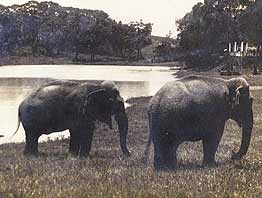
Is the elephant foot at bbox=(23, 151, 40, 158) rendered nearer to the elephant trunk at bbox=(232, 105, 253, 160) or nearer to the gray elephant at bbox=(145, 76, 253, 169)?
the gray elephant at bbox=(145, 76, 253, 169)

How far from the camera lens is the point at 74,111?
16938 millimetres

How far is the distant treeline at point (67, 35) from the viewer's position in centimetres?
17288

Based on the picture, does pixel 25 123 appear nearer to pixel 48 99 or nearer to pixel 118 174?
pixel 48 99

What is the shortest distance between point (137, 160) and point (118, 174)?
3677 millimetres

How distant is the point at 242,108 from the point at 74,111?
4.98 metres

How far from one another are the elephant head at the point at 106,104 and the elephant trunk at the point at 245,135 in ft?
11.8

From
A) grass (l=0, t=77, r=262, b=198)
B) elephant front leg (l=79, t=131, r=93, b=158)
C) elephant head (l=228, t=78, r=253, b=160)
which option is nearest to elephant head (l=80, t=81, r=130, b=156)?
elephant front leg (l=79, t=131, r=93, b=158)

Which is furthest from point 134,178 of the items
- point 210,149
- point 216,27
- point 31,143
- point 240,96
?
point 216,27

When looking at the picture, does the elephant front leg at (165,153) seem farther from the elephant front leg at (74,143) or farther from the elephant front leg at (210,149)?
the elephant front leg at (74,143)

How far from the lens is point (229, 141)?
19.0 m

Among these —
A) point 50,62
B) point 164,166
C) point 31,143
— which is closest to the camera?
point 164,166

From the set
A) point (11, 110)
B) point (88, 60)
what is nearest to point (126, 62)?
point (88, 60)

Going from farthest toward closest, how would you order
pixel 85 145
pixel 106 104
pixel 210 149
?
pixel 106 104 → pixel 85 145 → pixel 210 149

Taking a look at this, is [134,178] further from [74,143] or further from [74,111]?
[74,111]
